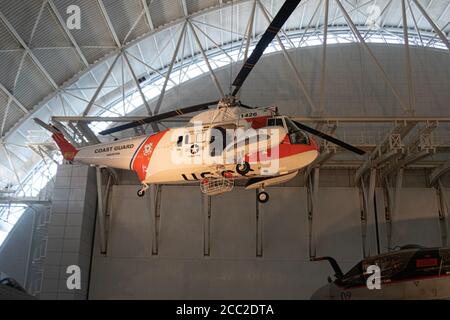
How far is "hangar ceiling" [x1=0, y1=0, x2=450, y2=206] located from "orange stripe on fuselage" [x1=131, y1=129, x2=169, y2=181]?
407 cm

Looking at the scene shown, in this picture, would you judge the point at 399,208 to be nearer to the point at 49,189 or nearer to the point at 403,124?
the point at 403,124

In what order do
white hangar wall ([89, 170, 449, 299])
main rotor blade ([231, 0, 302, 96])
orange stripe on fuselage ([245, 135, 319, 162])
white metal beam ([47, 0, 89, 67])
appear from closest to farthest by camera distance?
main rotor blade ([231, 0, 302, 96]), orange stripe on fuselage ([245, 135, 319, 162]), white metal beam ([47, 0, 89, 67]), white hangar wall ([89, 170, 449, 299])

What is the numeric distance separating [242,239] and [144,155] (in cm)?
1011

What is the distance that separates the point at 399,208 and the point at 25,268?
18.8m

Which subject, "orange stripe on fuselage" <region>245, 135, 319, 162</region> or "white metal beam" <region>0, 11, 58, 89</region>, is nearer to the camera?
"orange stripe on fuselage" <region>245, 135, 319, 162</region>

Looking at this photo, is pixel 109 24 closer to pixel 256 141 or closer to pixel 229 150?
pixel 229 150

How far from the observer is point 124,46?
20.5m

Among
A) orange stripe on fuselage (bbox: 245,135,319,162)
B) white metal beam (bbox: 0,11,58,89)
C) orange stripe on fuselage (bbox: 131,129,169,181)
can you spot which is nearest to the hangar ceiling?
white metal beam (bbox: 0,11,58,89)

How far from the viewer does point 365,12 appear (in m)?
27.1

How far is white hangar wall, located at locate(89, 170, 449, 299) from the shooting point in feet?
70.0

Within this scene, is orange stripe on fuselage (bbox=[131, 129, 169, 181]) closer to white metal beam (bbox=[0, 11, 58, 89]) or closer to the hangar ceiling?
the hangar ceiling

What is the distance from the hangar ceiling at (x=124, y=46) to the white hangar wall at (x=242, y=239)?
4745 mm

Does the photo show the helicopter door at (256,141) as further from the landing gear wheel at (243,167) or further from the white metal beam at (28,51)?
the white metal beam at (28,51)

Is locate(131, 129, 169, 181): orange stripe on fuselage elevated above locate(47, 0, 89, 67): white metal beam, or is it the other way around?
locate(47, 0, 89, 67): white metal beam
